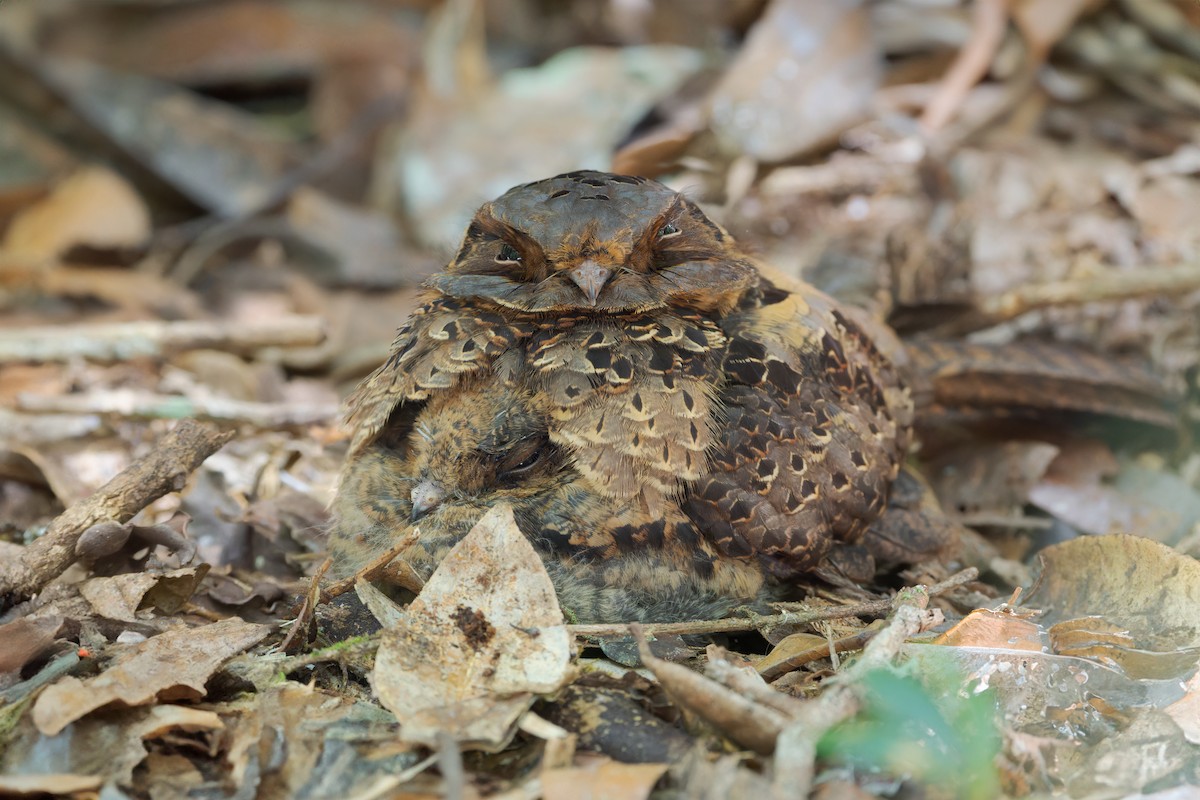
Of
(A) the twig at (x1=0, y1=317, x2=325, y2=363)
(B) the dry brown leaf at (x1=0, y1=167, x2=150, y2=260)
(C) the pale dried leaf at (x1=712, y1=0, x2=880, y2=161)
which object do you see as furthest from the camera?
(B) the dry brown leaf at (x1=0, y1=167, x2=150, y2=260)

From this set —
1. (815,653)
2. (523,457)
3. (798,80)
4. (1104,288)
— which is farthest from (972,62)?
(815,653)

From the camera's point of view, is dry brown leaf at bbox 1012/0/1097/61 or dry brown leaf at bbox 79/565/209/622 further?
dry brown leaf at bbox 1012/0/1097/61

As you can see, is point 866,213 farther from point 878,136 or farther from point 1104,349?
point 1104,349

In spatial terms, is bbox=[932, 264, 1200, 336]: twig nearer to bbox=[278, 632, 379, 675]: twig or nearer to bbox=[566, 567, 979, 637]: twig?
bbox=[566, 567, 979, 637]: twig

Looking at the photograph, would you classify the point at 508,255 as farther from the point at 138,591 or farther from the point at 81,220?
the point at 81,220

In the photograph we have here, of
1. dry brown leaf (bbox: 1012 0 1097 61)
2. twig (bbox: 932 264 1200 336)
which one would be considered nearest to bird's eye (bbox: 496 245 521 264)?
twig (bbox: 932 264 1200 336)

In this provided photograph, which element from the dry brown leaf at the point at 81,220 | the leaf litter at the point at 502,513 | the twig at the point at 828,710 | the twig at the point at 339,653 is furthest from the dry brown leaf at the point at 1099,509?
the dry brown leaf at the point at 81,220

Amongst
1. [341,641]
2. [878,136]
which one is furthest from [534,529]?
[878,136]
